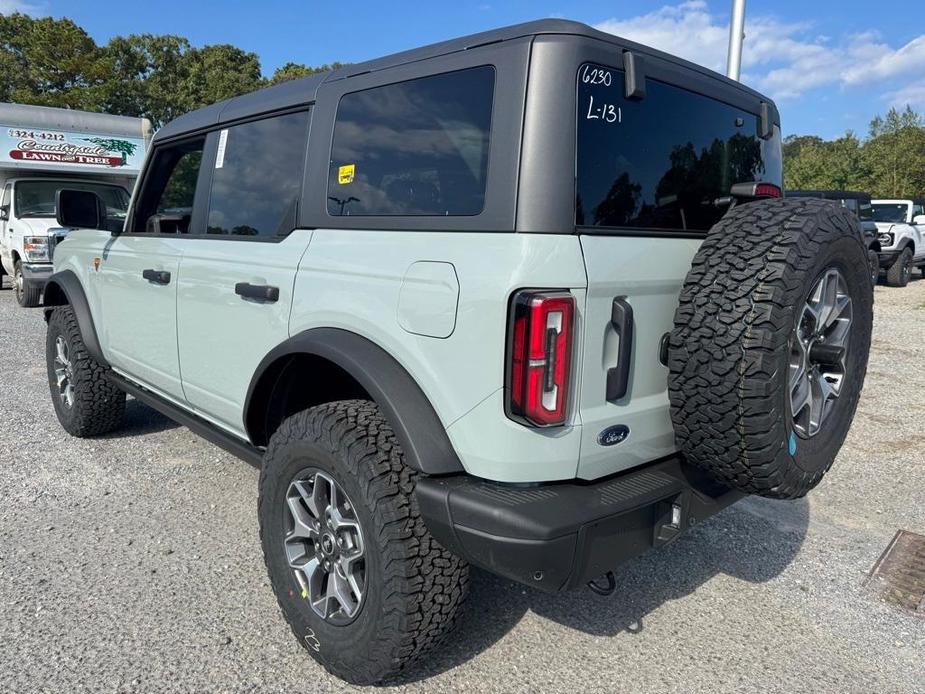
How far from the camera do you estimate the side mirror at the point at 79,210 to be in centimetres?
363

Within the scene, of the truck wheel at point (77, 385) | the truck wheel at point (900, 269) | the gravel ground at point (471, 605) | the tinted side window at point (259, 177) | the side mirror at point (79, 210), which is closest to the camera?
the gravel ground at point (471, 605)

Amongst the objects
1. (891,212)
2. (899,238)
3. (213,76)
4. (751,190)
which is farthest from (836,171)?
(751,190)

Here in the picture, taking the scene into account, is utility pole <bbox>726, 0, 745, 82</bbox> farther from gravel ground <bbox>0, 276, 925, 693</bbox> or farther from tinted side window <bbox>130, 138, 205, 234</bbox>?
tinted side window <bbox>130, 138, 205, 234</bbox>

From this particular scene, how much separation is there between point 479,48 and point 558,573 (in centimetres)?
152

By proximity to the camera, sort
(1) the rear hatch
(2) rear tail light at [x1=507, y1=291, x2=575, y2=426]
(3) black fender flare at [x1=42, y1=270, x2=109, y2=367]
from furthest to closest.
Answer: (3) black fender flare at [x1=42, y1=270, x2=109, y2=367] → (1) the rear hatch → (2) rear tail light at [x1=507, y1=291, x2=575, y2=426]

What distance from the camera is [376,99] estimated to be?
236 centimetres

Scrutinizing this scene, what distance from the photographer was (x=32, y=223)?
387 inches

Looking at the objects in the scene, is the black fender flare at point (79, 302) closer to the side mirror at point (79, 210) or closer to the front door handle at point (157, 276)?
the side mirror at point (79, 210)

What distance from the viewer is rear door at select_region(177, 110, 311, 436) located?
8.50ft

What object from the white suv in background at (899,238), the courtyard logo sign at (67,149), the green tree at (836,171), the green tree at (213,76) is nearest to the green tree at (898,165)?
the green tree at (836,171)

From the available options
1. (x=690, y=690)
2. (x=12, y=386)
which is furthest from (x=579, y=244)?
(x=12, y=386)

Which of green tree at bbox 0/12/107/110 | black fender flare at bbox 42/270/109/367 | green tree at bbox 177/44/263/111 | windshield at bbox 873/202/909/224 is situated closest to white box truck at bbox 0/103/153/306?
→ black fender flare at bbox 42/270/109/367

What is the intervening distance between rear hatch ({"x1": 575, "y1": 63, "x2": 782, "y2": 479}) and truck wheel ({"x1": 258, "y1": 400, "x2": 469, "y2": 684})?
0.55 m

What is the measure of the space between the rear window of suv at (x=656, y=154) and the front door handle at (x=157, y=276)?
2162 millimetres
